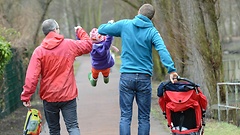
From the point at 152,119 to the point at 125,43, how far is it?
4978 mm

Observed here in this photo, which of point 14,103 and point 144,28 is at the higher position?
point 144,28

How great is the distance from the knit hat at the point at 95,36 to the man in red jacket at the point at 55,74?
83 centimetres

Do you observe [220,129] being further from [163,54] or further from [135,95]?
[163,54]

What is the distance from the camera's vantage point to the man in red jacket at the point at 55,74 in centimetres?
725

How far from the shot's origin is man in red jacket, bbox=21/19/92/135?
7254 mm

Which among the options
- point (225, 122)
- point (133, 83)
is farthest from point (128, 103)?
point (225, 122)

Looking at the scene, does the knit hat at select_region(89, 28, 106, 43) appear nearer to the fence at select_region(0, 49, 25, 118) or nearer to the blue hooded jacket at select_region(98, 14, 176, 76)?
the blue hooded jacket at select_region(98, 14, 176, 76)

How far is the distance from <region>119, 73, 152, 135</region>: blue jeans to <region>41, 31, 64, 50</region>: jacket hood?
39.0 inches

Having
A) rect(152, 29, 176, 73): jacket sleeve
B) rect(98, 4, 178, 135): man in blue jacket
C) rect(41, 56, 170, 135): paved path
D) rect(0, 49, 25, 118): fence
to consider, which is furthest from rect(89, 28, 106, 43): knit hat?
rect(0, 49, 25, 118): fence

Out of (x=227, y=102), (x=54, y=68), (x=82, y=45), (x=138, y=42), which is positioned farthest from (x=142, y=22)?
(x=227, y=102)

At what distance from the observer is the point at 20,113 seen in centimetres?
1460

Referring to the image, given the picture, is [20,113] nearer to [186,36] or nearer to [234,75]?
[186,36]

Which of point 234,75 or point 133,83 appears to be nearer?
point 133,83

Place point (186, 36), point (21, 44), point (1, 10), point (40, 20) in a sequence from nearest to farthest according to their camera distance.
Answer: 1. point (186, 36)
2. point (21, 44)
3. point (1, 10)
4. point (40, 20)
